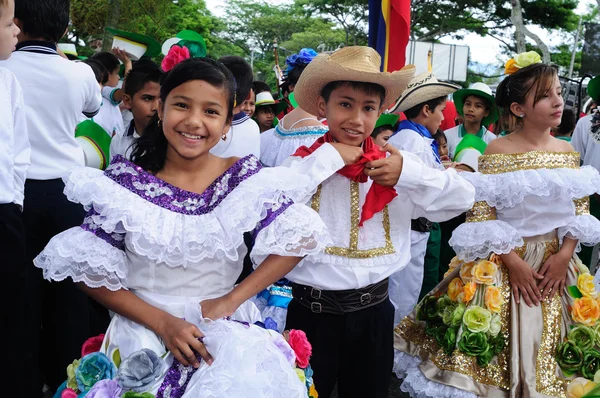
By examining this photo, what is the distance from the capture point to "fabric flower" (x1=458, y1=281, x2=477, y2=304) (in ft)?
11.4

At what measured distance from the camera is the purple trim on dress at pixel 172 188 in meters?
2.19

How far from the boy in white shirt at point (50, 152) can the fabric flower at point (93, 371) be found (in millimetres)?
1297

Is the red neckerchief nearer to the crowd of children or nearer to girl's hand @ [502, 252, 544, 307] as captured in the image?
the crowd of children

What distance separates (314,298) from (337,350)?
0.26 meters

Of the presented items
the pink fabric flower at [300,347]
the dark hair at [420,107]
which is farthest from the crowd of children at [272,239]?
the dark hair at [420,107]

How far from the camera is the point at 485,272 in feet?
11.5

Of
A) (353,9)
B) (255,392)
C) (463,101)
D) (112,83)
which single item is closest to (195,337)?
(255,392)

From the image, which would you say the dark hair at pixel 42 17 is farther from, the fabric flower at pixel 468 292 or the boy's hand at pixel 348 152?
the fabric flower at pixel 468 292

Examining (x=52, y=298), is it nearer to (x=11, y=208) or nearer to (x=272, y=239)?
(x=11, y=208)

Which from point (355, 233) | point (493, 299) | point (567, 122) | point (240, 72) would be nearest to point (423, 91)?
point (240, 72)

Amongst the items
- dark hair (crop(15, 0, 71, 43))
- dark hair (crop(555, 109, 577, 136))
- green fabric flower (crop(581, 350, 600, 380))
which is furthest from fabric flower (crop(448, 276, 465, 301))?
dark hair (crop(555, 109, 577, 136))

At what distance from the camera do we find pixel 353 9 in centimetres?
3200

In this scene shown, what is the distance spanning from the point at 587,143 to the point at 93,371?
5045mm

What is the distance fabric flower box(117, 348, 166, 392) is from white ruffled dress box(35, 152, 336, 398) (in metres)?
0.06
